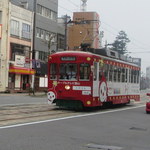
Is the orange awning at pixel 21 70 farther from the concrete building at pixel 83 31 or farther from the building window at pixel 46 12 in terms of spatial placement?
the concrete building at pixel 83 31

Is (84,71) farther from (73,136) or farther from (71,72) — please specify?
(73,136)

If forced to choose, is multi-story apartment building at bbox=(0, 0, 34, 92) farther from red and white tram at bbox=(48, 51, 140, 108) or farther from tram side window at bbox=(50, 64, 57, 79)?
red and white tram at bbox=(48, 51, 140, 108)

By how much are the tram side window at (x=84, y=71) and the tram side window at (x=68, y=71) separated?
12.6 inches

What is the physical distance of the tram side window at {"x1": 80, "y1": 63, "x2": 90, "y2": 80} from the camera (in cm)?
1756

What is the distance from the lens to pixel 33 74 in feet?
158

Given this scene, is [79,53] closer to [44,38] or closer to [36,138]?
[36,138]

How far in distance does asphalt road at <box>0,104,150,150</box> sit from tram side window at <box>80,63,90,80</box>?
14.9 feet

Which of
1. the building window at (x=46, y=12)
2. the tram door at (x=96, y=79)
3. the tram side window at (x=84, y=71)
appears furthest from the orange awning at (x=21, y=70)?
the tram side window at (x=84, y=71)

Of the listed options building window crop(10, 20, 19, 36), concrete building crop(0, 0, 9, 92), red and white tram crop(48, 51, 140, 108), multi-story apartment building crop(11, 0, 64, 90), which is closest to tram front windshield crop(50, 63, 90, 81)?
red and white tram crop(48, 51, 140, 108)

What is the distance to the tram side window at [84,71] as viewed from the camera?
57.6 feet

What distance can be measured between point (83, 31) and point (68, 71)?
5758cm

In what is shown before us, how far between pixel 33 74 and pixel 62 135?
38463 millimetres

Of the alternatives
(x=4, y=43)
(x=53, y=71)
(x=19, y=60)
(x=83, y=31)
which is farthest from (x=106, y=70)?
(x=83, y=31)

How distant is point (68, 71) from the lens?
59.1 feet
